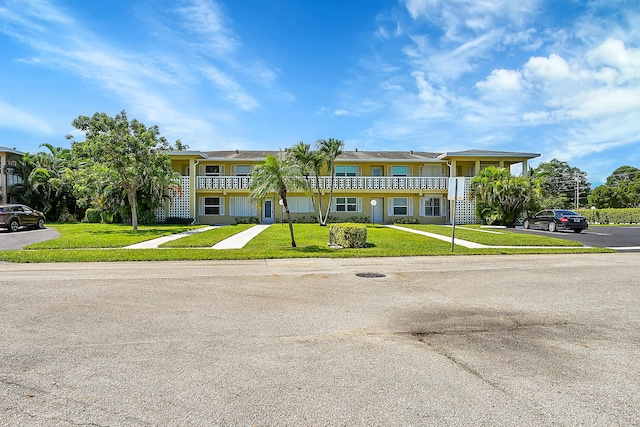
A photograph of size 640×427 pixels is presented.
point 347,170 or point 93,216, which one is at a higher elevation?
point 347,170

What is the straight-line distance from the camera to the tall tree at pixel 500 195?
29.0 metres

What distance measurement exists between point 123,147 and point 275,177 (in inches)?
489

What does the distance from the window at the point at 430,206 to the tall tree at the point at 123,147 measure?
22465 mm

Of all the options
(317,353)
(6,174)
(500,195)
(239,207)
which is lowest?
(317,353)

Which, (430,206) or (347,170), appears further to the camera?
(430,206)

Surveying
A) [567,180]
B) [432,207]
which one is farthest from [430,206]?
[567,180]

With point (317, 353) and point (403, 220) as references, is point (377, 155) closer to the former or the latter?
point (403, 220)

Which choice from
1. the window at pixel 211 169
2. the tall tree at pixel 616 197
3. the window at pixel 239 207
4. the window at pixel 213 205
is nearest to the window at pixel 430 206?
the window at pixel 239 207

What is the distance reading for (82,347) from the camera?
460 cm

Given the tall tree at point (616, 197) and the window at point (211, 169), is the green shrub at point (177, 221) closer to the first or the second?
the window at point (211, 169)

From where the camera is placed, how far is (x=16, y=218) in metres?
23.7

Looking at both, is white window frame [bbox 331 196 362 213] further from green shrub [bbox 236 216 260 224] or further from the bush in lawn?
Answer: the bush in lawn

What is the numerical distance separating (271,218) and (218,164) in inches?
267

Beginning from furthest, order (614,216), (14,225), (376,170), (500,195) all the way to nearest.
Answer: (614,216), (376,170), (500,195), (14,225)
